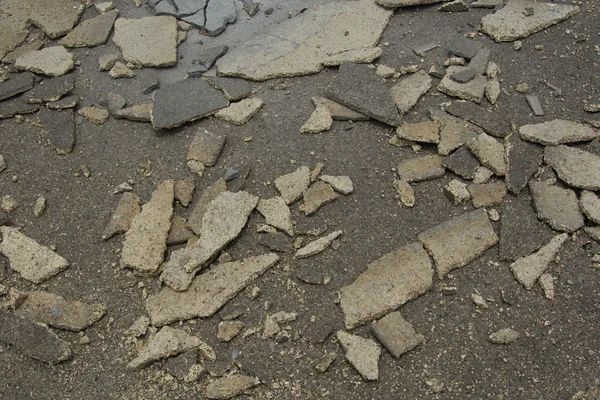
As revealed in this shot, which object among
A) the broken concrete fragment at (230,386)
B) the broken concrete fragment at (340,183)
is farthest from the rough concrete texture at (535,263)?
the broken concrete fragment at (230,386)

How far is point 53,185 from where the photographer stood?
3.12 meters

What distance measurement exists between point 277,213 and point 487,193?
3.51ft

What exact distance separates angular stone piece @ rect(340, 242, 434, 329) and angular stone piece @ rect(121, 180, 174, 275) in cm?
92

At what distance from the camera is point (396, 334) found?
2.42 m

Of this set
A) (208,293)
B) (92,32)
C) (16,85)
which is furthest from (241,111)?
(16,85)

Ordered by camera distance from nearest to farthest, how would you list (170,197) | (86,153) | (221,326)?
Answer: (221,326) < (170,197) < (86,153)

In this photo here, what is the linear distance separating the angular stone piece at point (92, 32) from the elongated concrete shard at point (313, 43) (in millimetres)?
939

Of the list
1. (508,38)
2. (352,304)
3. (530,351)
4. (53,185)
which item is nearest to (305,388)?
(352,304)

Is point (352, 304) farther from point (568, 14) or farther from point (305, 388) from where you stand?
point (568, 14)

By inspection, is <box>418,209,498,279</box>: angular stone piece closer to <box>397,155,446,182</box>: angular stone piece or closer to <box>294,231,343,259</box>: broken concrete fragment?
<box>397,155,446,182</box>: angular stone piece

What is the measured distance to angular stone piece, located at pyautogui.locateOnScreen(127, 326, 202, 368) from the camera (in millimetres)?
2422

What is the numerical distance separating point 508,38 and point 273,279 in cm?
227

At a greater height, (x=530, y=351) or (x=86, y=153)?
(x=86, y=153)

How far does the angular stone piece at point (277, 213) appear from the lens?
2783mm
